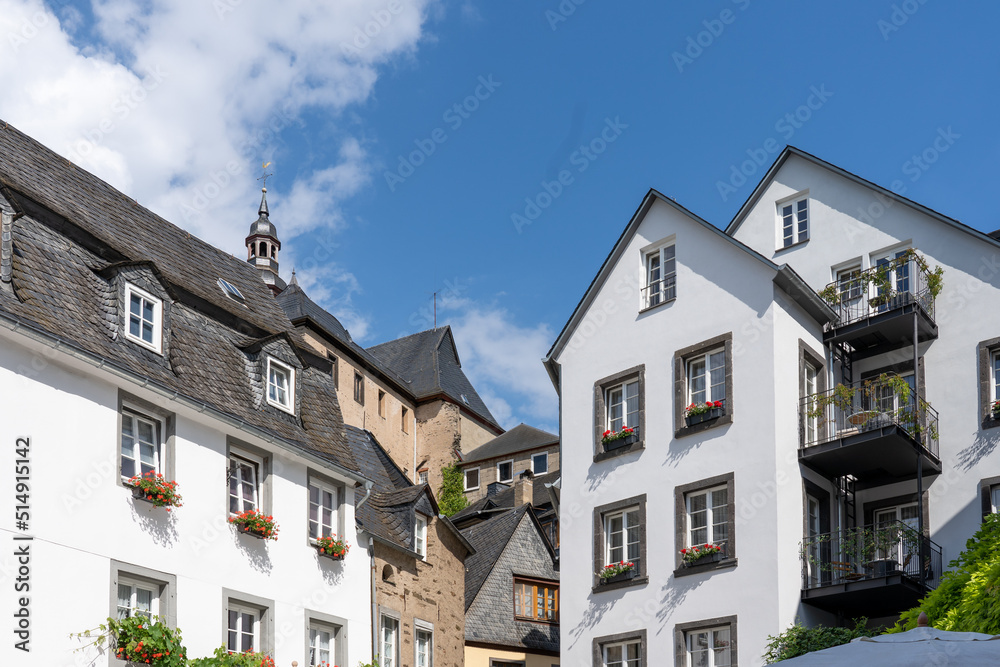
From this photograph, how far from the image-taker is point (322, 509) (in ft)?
80.3

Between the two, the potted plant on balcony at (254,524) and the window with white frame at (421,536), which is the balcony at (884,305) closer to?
the window with white frame at (421,536)

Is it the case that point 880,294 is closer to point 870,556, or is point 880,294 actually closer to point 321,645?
point 870,556

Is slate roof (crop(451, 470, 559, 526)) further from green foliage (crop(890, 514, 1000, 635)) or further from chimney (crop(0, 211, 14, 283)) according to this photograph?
chimney (crop(0, 211, 14, 283))

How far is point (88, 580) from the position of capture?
60.6 ft

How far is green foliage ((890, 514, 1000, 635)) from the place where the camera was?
17.0 meters

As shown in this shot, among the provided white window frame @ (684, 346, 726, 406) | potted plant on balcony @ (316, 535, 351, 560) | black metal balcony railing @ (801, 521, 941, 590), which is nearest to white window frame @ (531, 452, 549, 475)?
white window frame @ (684, 346, 726, 406)

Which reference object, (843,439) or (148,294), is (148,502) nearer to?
(148,294)

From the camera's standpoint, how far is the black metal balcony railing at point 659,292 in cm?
2752

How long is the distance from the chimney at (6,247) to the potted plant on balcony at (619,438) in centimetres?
1347

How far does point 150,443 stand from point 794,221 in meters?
16.1

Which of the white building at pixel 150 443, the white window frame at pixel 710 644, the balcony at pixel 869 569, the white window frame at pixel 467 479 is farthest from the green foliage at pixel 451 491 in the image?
the balcony at pixel 869 569

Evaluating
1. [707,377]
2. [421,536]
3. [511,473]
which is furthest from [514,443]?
[707,377]

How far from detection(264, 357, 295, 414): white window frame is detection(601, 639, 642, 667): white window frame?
8240mm

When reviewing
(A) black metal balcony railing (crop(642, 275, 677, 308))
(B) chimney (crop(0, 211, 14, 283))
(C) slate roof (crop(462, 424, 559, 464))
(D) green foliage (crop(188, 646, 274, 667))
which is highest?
(C) slate roof (crop(462, 424, 559, 464))
